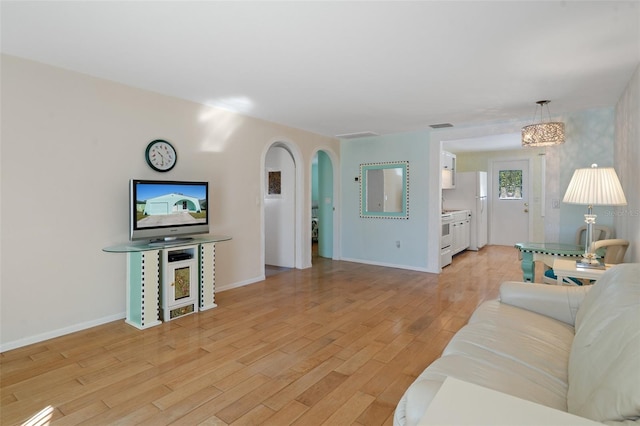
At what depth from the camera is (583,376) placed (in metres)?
1.24

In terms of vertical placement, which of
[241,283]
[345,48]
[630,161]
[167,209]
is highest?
[345,48]

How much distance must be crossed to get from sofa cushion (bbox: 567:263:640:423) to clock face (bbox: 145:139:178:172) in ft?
12.0

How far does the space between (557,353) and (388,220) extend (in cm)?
424

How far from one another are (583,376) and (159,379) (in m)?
2.27

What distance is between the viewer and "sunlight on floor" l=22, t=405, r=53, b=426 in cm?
179

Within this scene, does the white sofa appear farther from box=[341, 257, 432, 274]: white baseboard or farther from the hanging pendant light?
box=[341, 257, 432, 274]: white baseboard

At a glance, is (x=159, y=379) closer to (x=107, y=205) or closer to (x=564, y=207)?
(x=107, y=205)

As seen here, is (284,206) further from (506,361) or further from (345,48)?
(506,361)

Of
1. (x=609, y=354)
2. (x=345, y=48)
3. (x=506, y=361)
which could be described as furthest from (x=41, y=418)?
(x=345, y=48)

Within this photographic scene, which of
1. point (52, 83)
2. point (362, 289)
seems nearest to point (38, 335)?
point (52, 83)

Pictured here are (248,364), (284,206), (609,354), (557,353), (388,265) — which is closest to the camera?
(609,354)

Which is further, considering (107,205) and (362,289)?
(362,289)

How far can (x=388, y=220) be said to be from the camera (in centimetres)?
587

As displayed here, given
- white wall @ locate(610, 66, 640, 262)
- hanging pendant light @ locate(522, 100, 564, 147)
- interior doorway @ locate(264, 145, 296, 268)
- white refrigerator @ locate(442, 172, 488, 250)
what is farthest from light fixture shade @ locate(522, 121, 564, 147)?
white refrigerator @ locate(442, 172, 488, 250)
